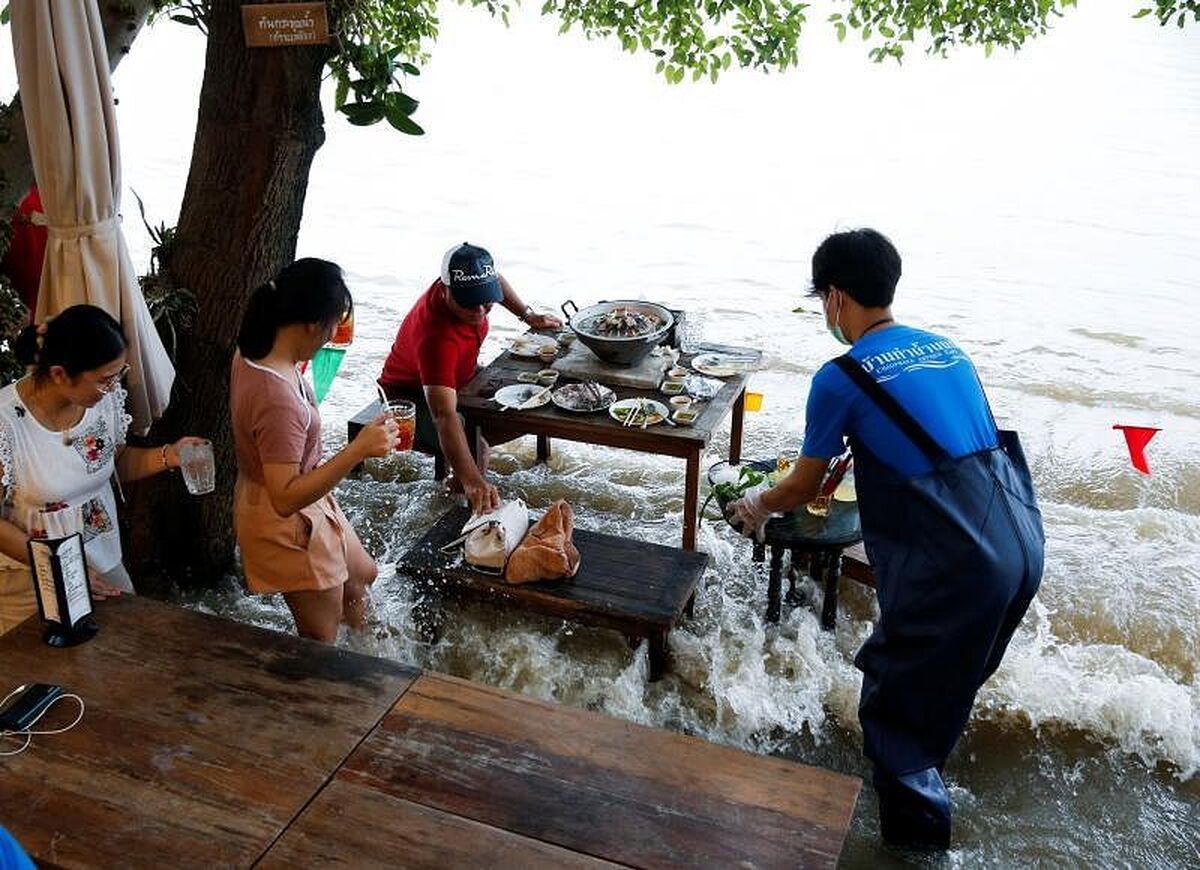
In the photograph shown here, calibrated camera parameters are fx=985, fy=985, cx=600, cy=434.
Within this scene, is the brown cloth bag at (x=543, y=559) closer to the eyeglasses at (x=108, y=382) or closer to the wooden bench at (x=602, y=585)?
the wooden bench at (x=602, y=585)

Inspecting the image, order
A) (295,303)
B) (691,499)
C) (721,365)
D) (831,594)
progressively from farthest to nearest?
1. (721,365)
2. (691,499)
3. (831,594)
4. (295,303)

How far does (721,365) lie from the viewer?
5805 millimetres

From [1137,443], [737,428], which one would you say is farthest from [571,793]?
[1137,443]

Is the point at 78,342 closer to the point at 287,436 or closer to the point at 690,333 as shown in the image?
the point at 287,436

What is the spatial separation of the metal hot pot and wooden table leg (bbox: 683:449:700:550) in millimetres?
768

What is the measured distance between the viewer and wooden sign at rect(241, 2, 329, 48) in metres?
3.95

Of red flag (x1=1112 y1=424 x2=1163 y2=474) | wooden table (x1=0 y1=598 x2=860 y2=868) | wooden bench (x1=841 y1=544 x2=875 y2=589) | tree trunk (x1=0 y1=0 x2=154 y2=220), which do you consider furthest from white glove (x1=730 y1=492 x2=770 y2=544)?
tree trunk (x1=0 y1=0 x2=154 y2=220)

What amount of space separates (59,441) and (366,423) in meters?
2.76

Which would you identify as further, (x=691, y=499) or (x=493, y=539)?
(x=691, y=499)

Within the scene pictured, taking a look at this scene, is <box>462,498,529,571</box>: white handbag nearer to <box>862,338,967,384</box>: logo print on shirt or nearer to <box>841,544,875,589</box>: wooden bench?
<box>841,544,875,589</box>: wooden bench

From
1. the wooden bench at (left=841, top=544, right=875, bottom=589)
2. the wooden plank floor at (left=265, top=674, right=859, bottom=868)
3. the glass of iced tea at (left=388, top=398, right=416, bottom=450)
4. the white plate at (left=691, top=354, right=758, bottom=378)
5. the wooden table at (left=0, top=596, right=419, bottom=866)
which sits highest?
the glass of iced tea at (left=388, top=398, right=416, bottom=450)

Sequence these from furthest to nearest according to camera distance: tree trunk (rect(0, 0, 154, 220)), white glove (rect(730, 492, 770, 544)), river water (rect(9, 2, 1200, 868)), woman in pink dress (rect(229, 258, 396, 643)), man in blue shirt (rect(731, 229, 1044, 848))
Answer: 1. river water (rect(9, 2, 1200, 868))
2. tree trunk (rect(0, 0, 154, 220))
3. white glove (rect(730, 492, 770, 544))
4. woman in pink dress (rect(229, 258, 396, 643))
5. man in blue shirt (rect(731, 229, 1044, 848))

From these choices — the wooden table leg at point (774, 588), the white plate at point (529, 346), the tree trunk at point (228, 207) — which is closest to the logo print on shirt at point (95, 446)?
the tree trunk at point (228, 207)

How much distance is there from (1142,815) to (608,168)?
15.2m
